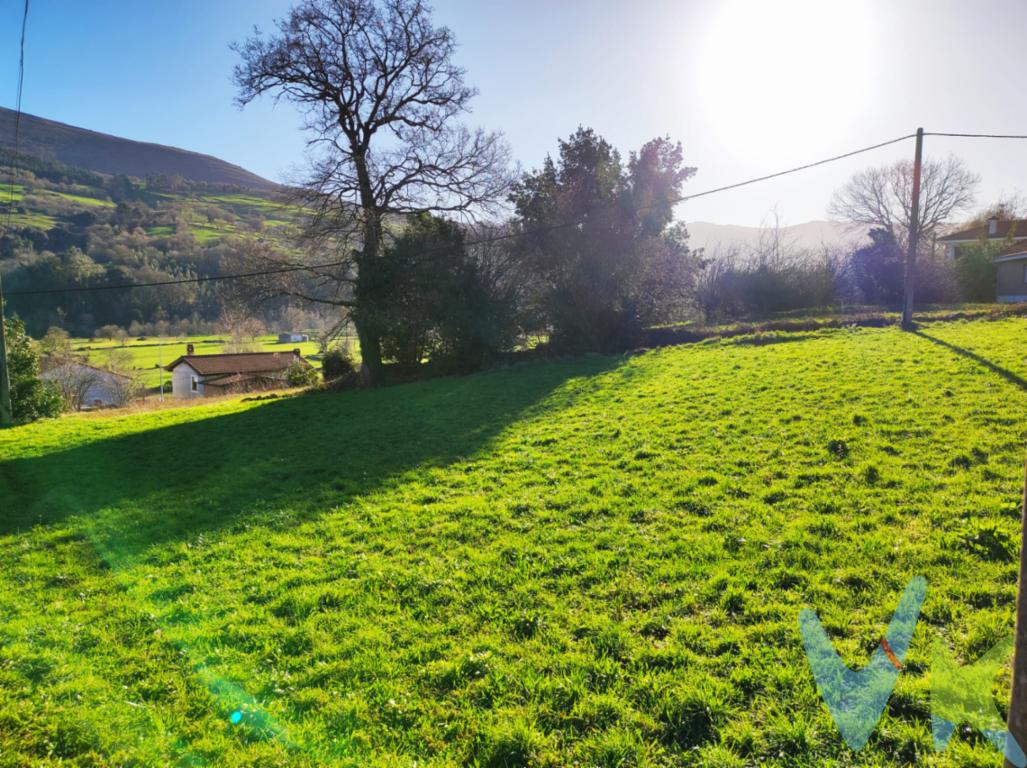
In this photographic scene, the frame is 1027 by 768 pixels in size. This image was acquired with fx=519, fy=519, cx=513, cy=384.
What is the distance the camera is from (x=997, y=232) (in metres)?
39.3

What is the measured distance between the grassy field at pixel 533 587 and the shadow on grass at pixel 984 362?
0.35 feet

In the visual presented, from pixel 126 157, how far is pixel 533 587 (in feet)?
648

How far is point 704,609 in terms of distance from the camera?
4.20 metres

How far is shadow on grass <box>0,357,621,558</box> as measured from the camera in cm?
811

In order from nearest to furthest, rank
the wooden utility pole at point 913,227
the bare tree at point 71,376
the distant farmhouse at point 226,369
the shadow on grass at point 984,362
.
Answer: the shadow on grass at point 984,362 → the wooden utility pole at point 913,227 → the bare tree at point 71,376 → the distant farmhouse at point 226,369

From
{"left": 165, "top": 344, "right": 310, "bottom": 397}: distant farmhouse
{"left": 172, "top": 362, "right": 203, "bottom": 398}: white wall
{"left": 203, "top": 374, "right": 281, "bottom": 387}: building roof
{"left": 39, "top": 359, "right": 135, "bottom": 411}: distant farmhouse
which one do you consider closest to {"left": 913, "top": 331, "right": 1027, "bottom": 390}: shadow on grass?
{"left": 203, "top": 374, "right": 281, "bottom": 387}: building roof

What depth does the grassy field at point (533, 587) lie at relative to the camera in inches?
124

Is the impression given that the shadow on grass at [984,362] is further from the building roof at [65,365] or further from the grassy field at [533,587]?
the building roof at [65,365]

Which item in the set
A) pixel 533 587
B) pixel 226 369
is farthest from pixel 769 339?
pixel 226 369

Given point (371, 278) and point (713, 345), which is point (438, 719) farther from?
point (371, 278)

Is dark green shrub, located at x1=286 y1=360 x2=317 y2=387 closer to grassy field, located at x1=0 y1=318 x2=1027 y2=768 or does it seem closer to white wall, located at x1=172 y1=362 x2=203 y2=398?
grassy field, located at x1=0 y1=318 x2=1027 y2=768

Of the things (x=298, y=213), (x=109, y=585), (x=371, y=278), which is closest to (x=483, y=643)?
(x=109, y=585)

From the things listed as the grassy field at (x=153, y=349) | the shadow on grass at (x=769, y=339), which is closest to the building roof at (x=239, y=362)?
the grassy field at (x=153, y=349)

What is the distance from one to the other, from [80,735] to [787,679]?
4.48m
